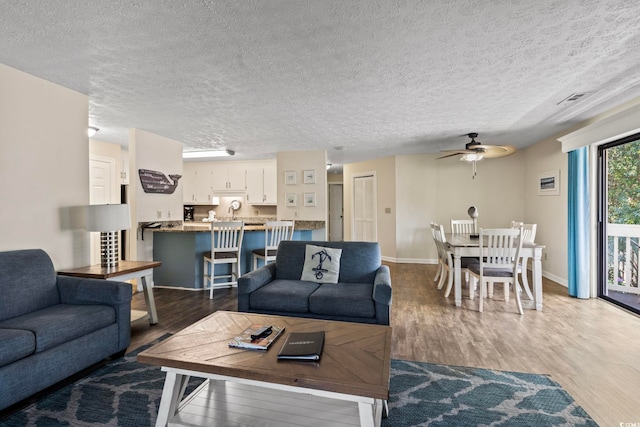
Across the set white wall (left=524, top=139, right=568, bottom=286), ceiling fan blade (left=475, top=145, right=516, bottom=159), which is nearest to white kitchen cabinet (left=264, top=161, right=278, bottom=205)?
ceiling fan blade (left=475, top=145, right=516, bottom=159)

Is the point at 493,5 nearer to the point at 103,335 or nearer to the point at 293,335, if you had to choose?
the point at 293,335

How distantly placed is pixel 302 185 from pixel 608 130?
450 cm

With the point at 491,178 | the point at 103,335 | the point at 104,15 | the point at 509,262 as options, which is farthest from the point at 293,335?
the point at 491,178

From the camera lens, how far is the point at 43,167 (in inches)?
112

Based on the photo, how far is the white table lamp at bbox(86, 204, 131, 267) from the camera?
9.63 ft

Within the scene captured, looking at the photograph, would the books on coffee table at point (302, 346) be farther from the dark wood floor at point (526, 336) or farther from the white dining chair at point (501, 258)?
the white dining chair at point (501, 258)

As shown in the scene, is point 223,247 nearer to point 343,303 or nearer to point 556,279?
point 343,303

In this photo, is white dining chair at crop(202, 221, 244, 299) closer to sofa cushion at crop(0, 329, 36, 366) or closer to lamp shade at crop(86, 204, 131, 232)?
lamp shade at crop(86, 204, 131, 232)

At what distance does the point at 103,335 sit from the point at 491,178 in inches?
265

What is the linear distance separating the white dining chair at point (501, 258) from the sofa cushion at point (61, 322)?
3629 mm

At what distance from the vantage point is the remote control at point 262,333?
1757 mm

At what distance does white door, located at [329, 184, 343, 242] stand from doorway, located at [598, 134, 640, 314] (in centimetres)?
695

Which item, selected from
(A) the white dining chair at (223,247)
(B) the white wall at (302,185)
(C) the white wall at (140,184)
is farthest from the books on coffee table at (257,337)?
(B) the white wall at (302,185)

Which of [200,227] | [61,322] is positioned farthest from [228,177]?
[61,322]
